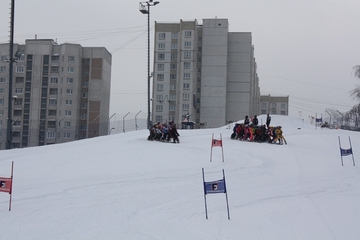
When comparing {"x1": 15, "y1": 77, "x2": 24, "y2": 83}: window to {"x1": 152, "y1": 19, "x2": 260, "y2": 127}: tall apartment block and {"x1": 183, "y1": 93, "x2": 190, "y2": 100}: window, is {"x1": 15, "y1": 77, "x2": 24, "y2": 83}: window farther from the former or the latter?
{"x1": 183, "y1": 93, "x2": 190, "y2": 100}: window

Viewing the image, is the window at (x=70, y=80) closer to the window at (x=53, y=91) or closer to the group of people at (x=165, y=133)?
the window at (x=53, y=91)

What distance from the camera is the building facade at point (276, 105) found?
152m

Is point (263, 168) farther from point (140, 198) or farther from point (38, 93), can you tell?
point (38, 93)

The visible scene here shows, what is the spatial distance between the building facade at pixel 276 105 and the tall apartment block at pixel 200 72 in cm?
6563

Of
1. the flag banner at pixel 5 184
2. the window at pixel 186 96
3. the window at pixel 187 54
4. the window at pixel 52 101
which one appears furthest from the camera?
the window at pixel 187 54

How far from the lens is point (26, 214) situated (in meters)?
12.0

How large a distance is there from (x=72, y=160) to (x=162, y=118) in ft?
209

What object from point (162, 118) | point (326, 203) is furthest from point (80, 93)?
point (326, 203)

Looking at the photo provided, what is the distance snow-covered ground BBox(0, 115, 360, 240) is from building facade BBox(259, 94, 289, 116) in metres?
127

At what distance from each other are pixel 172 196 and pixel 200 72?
243 feet

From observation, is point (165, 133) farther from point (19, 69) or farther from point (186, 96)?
point (19, 69)

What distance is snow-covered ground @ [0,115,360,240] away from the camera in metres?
10.8

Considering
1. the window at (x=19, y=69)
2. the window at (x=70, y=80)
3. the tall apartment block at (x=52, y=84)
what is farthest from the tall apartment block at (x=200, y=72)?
the window at (x=19, y=69)

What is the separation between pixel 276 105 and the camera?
154 meters
